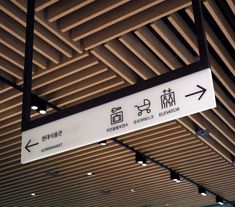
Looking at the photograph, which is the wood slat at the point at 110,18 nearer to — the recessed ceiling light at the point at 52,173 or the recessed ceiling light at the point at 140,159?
the recessed ceiling light at the point at 140,159

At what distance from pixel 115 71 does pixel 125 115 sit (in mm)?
2265

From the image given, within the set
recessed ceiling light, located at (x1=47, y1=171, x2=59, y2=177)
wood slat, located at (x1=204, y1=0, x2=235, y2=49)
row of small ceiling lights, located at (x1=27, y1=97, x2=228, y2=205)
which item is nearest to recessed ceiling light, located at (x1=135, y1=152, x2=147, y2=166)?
row of small ceiling lights, located at (x1=27, y1=97, x2=228, y2=205)

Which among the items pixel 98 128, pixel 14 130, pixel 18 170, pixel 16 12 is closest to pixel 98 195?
pixel 18 170

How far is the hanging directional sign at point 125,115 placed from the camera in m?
2.20

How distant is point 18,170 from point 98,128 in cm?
591

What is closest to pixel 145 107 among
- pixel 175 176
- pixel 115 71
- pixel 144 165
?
pixel 115 71

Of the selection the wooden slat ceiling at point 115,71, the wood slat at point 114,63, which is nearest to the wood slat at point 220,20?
the wooden slat ceiling at point 115,71

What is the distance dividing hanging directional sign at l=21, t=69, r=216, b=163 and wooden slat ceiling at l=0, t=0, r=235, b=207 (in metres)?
1.38

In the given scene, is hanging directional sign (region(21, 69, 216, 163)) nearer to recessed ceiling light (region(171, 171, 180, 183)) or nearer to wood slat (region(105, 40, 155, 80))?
wood slat (region(105, 40, 155, 80))

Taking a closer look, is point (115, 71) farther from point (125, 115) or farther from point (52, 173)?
point (52, 173)

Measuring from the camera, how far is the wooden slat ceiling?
383 cm

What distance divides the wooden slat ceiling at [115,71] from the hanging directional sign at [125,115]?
1383mm

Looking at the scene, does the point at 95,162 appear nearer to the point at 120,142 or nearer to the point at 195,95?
the point at 120,142

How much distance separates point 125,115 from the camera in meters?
2.48
